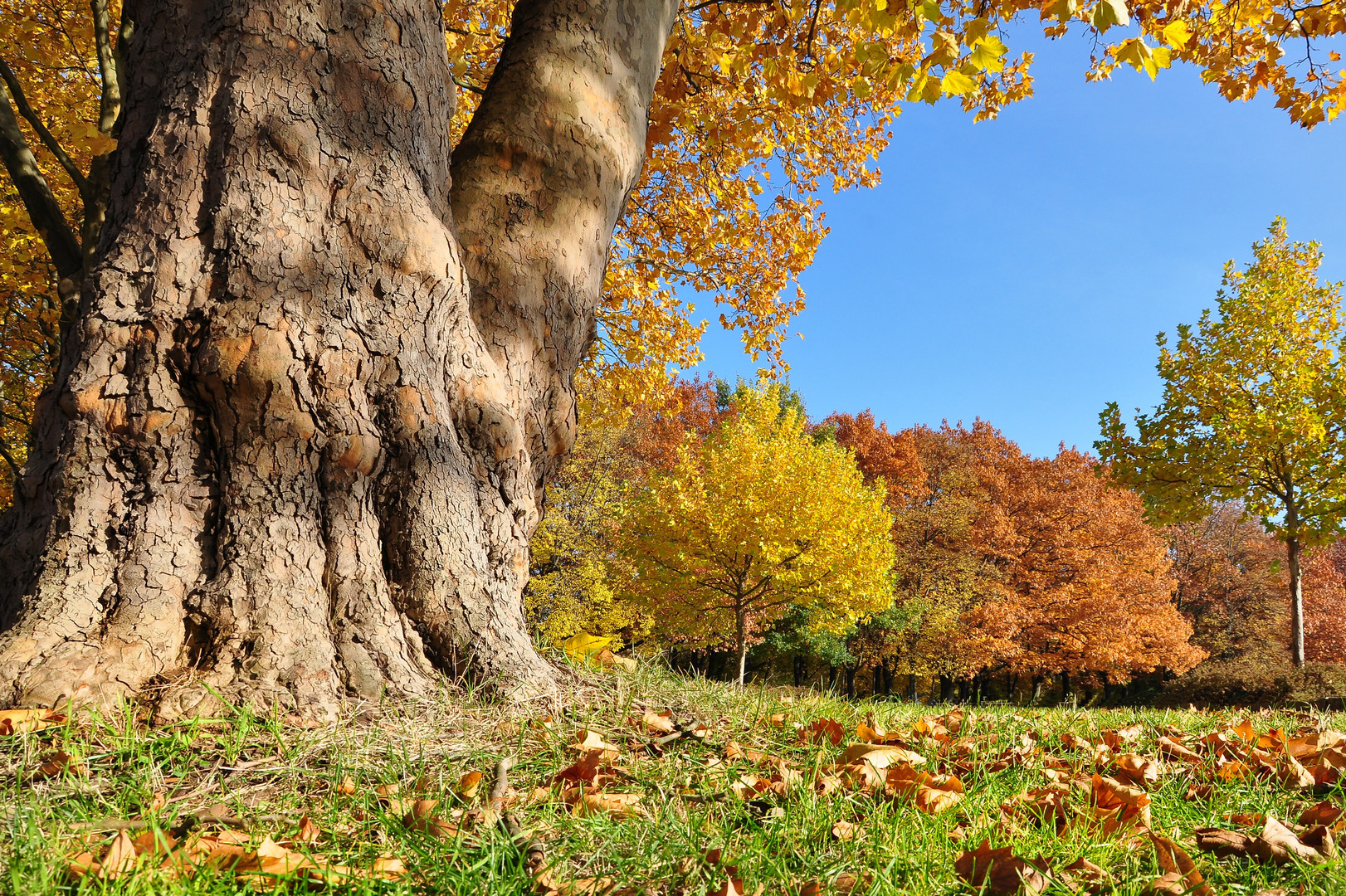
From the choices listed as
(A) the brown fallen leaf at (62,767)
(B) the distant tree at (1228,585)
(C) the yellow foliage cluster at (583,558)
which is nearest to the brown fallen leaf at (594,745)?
(A) the brown fallen leaf at (62,767)

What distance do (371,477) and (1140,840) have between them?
2.49 m

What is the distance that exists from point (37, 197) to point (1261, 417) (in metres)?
16.4

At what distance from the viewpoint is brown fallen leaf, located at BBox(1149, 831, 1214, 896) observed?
143 cm

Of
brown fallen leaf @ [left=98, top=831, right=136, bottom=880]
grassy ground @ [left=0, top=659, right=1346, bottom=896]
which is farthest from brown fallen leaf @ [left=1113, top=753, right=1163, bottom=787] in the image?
brown fallen leaf @ [left=98, top=831, right=136, bottom=880]

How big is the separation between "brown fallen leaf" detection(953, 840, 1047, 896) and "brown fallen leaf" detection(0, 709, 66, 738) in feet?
7.42

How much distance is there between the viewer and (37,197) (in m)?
5.49

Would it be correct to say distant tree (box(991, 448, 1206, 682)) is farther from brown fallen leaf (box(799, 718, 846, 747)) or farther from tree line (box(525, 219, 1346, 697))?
brown fallen leaf (box(799, 718, 846, 747))

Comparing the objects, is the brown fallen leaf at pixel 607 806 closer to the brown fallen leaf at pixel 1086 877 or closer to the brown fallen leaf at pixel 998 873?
the brown fallen leaf at pixel 998 873

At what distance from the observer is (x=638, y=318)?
10781mm

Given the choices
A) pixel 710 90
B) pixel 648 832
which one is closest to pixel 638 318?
pixel 710 90

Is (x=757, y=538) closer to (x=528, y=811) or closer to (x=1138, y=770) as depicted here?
(x=1138, y=770)

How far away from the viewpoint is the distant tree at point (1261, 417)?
12.0 metres

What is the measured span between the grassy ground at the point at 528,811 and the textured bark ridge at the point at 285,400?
0.24 meters

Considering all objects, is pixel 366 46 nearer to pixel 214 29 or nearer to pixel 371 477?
pixel 214 29
